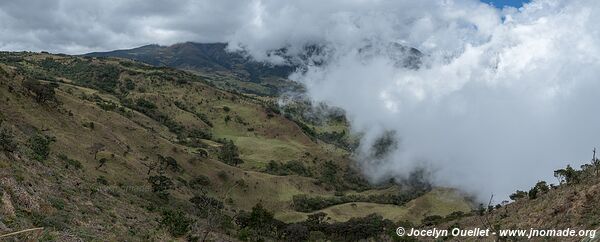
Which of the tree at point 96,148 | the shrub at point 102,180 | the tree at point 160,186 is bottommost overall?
the tree at point 160,186

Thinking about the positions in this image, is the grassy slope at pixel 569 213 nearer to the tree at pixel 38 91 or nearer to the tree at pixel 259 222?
the tree at pixel 259 222

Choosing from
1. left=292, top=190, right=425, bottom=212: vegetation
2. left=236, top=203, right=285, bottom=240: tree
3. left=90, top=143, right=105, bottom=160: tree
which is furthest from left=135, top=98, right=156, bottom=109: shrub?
left=236, top=203, right=285, bottom=240: tree

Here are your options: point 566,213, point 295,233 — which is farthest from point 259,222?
point 566,213

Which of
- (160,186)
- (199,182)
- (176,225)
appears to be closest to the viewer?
(176,225)

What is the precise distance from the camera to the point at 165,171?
258 feet

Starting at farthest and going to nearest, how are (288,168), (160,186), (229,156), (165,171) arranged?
1. (288,168)
2. (229,156)
3. (165,171)
4. (160,186)

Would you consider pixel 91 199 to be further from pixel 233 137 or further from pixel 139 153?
pixel 233 137

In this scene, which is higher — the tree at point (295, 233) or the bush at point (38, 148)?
the bush at point (38, 148)

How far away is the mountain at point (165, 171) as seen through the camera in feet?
103

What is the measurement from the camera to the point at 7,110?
5856 cm

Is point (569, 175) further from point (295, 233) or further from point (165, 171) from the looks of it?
point (165, 171)

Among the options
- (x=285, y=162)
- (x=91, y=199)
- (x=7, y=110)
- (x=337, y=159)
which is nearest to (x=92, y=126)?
(x=7, y=110)

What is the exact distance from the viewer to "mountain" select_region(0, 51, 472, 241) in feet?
103

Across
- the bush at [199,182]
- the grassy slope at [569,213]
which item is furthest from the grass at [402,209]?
the grassy slope at [569,213]
